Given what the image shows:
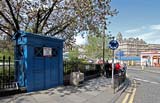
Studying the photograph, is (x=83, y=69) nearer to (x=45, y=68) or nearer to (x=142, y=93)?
(x=142, y=93)

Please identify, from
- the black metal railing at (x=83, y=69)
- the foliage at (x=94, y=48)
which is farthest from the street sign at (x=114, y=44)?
the foliage at (x=94, y=48)

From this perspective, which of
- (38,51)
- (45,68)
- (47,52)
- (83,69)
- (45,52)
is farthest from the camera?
(83,69)

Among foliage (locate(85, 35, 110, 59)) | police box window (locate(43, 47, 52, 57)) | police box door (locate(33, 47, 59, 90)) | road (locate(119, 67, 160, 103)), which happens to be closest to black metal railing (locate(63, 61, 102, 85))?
police box door (locate(33, 47, 59, 90))

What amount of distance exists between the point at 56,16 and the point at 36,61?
9.68 m

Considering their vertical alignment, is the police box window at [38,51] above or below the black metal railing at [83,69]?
above

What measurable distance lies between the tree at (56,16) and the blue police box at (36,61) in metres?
4.93

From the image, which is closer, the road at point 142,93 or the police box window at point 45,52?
the road at point 142,93

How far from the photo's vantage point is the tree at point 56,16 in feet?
61.1

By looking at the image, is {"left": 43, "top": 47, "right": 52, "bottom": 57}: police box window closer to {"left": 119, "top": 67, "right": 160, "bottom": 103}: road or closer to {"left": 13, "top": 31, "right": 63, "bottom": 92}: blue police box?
{"left": 13, "top": 31, "right": 63, "bottom": 92}: blue police box

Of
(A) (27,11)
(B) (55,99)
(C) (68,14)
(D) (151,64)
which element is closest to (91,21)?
(C) (68,14)

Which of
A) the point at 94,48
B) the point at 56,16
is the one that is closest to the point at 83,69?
the point at 56,16

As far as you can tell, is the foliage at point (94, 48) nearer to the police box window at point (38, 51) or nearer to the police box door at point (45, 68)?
the police box door at point (45, 68)

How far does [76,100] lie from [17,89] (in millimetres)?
2474

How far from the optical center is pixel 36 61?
41.8ft
